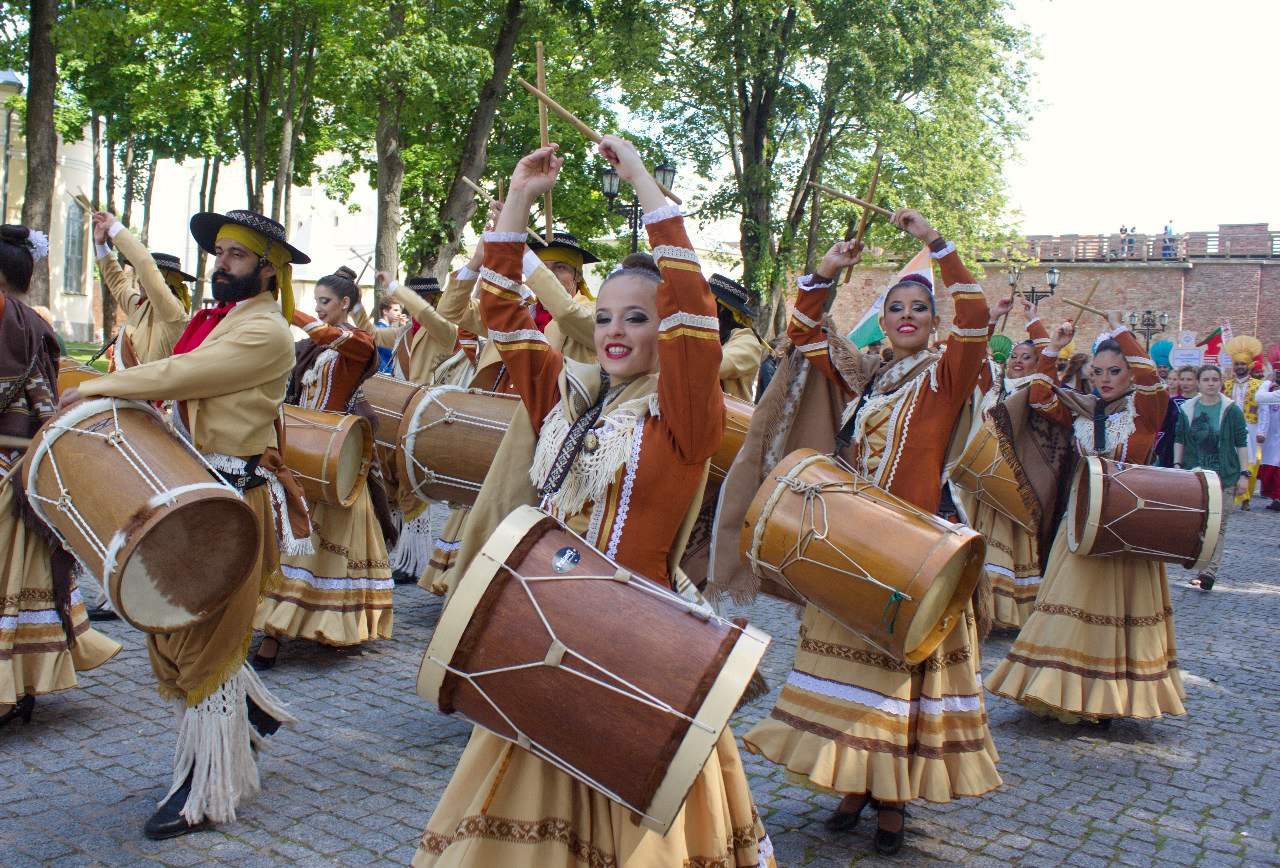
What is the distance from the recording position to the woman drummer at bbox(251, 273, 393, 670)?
645 cm

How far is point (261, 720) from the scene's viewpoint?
4.74 m

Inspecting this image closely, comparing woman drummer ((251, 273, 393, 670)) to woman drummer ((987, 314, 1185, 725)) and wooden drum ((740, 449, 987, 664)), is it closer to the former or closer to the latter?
wooden drum ((740, 449, 987, 664))

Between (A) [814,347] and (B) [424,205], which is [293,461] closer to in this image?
(A) [814,347]

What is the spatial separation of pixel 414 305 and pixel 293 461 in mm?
1619

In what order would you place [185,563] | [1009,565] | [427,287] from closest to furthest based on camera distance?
[185,563]
[1009,565]
[427,287]

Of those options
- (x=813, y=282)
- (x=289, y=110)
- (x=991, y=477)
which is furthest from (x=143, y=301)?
(x=289, y=110)

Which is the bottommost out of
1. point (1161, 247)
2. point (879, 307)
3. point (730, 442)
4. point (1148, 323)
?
point (730, 442)

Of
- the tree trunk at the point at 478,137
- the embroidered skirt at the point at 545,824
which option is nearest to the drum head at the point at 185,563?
the embroidered skirt at the point at 545,824

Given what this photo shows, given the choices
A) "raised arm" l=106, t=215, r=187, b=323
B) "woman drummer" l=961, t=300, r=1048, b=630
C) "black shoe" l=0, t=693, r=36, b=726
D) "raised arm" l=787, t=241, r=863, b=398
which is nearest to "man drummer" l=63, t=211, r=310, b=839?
"raised arm" l=106, t=215, r=187, b=323

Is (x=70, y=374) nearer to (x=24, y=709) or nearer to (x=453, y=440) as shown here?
(x=24, y=709)

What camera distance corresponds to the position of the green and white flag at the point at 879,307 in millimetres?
4883

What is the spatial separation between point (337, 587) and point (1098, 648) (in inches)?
164

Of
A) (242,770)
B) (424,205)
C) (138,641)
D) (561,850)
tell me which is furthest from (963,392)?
(424,205)

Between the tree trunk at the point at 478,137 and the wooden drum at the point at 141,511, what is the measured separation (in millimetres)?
13039
